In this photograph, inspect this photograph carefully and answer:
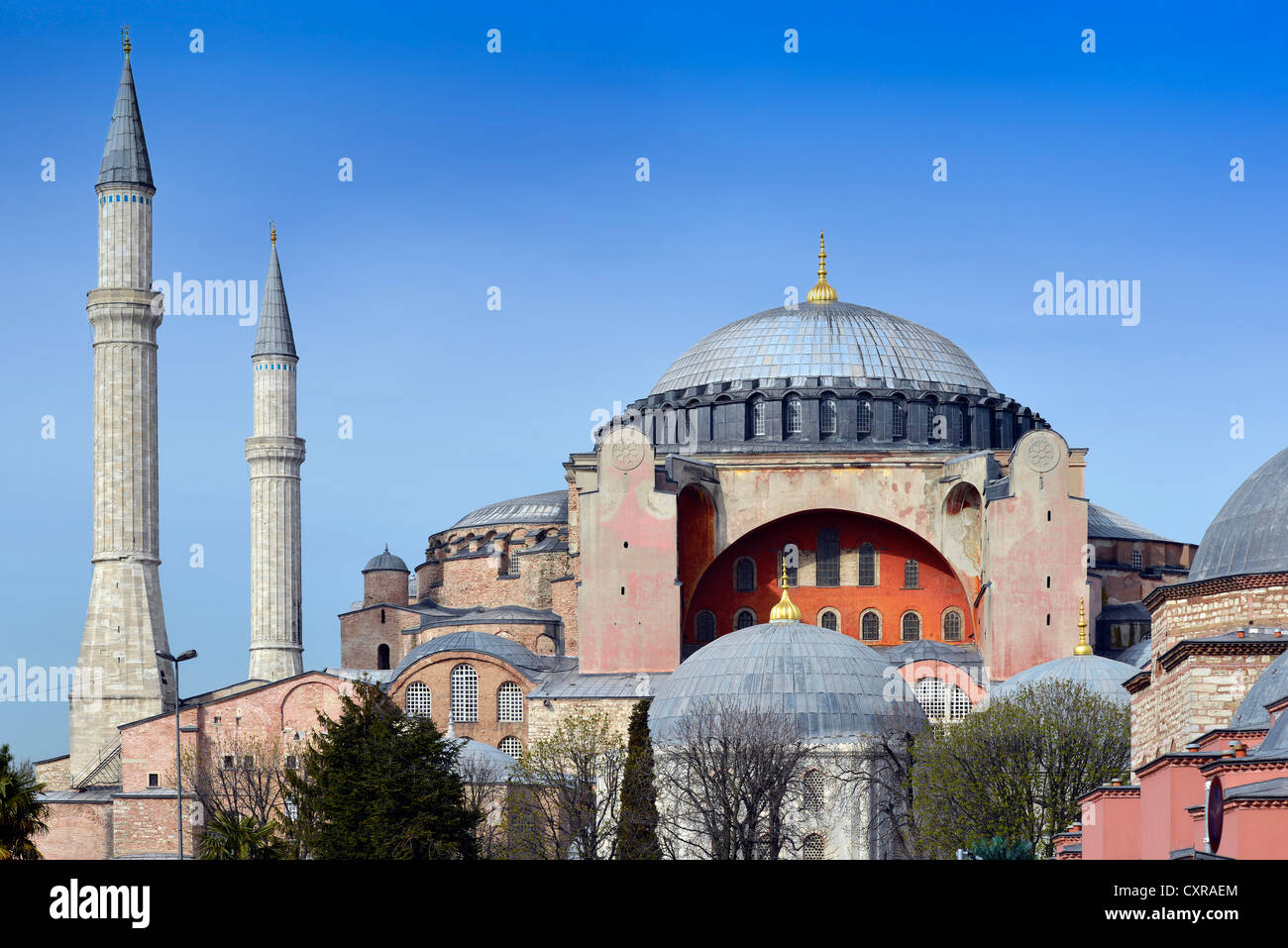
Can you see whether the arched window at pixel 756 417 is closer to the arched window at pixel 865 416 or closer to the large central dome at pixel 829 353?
the large central dome at pixel 829 353

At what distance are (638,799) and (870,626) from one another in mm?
11368

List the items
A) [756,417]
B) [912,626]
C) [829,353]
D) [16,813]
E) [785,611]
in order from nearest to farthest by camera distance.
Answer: [16,813] → [785,611] → [912,626] → [756,417] → [829,353]

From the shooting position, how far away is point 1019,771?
111ft

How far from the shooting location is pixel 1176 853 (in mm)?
19875

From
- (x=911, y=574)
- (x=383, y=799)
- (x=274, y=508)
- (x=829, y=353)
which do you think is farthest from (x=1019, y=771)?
(x=274, y=508)

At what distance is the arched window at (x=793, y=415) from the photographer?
160ft

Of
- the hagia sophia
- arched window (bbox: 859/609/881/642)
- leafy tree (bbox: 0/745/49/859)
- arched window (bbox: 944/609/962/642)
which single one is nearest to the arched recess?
the hagia sophia

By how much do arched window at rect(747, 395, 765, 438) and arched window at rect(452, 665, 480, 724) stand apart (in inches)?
321

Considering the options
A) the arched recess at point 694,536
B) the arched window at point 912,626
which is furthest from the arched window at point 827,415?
the arched window at point 912,626

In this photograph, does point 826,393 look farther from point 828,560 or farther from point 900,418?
point 828,560

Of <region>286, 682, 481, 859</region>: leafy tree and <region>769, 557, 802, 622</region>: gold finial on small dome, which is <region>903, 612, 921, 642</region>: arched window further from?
<region>286, 682, 481, 859</region>: leafy tree
